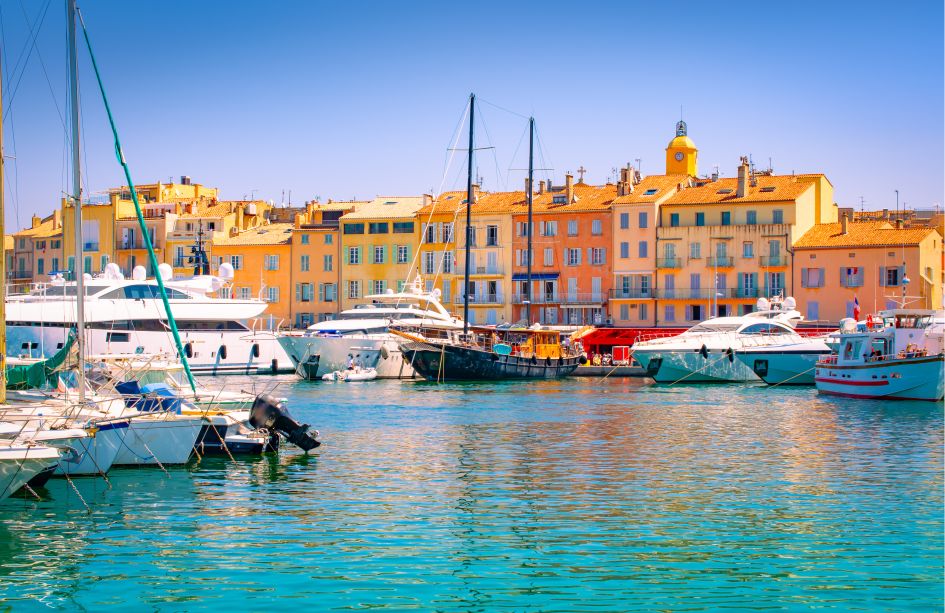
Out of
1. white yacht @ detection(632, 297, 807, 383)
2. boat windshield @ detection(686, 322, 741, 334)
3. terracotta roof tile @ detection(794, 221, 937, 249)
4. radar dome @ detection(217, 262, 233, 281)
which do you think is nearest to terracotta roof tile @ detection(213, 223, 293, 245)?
radar dome @ detection(217, 262, 233, 281)

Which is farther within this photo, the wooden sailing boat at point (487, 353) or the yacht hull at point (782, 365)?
the wooden sailing boat at point (487, 353)

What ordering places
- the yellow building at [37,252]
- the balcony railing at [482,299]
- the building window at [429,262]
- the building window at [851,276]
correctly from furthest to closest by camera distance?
the yellow building at [37,252] < the building window at [429,262] < the balcony railing at [482,299] < the building window at [851,276]

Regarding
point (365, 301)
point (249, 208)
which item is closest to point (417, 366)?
point (365, 301)

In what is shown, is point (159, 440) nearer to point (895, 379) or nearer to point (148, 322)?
point (895, 379)

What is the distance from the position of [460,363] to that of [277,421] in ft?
110

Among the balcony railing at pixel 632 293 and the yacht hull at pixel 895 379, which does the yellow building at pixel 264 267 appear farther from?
the yacht hull at pixel 895 379

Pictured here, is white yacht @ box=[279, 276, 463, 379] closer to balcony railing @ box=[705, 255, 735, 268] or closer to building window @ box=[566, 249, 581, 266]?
building window @ box=[566, 249, 581, 266]

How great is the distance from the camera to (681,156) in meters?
94.0

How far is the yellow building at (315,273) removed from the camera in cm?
9094

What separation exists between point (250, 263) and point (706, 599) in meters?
80.0

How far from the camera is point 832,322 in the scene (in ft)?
248

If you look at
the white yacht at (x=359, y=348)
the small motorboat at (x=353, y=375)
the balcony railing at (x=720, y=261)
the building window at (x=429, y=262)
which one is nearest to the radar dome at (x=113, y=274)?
the white yacht at (x=359, y=348)

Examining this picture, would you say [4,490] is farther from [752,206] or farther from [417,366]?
[752,206]

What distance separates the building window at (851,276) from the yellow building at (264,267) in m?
Answer: 40.1
